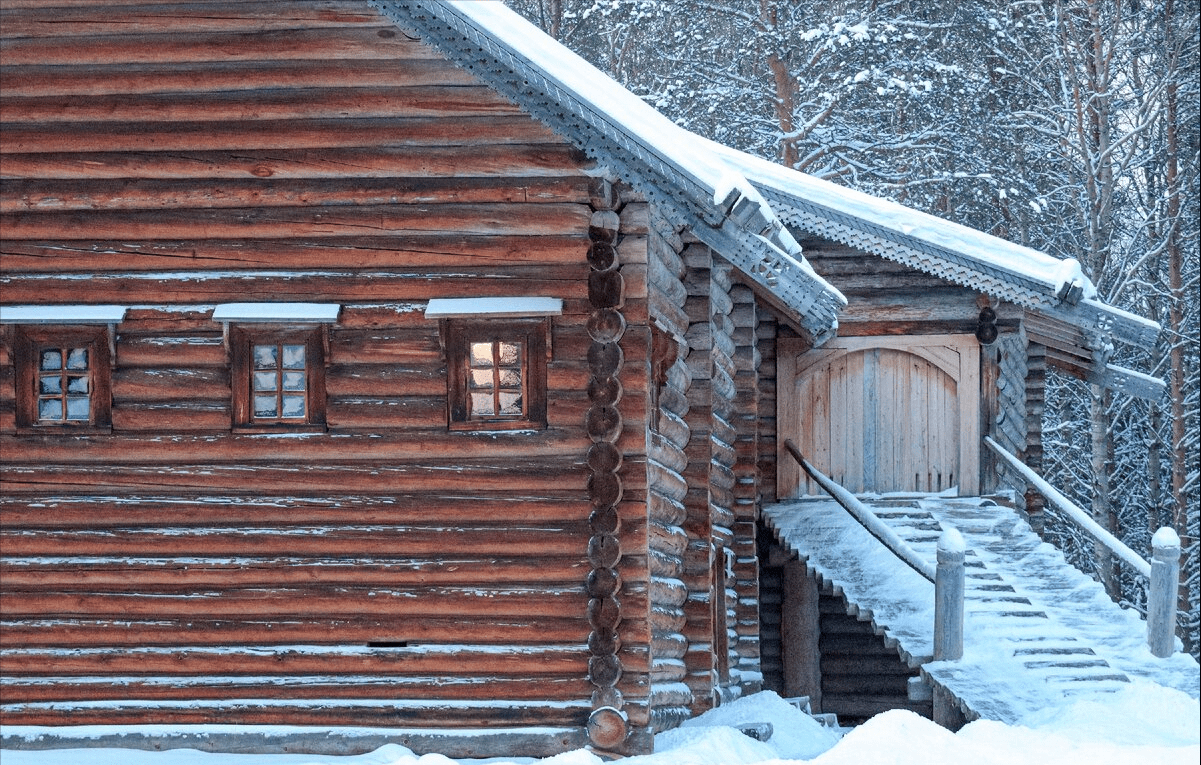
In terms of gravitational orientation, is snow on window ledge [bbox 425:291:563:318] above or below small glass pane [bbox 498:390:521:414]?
above

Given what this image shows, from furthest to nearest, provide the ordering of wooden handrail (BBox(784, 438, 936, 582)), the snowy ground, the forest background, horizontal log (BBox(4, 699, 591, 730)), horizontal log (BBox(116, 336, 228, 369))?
1. the forest background
2. wooden handrail (BBox(784, 438, 936, 582))
3. horizontal log (BBox(116, 336, 228, 369))
4. horizontal log (BBox(4, 699, 591, 730))
5. the snowy ground

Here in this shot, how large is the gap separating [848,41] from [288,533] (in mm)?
17465

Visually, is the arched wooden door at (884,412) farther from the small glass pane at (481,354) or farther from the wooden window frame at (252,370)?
the wooden window frame at (252,370)

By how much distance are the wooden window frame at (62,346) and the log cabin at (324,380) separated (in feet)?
0.09

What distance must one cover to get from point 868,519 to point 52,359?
27.8ft

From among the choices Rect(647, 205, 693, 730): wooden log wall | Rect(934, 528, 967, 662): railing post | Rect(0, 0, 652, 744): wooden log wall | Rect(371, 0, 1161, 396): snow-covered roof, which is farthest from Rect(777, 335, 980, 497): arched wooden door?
Rect(0, 0, 652, 744): wooden log wall

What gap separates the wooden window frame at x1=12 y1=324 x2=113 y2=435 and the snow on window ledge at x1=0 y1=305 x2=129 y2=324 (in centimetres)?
11

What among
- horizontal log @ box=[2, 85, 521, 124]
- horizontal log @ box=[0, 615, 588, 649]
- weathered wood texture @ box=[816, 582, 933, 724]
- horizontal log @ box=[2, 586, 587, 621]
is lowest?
weathered wood texture @ box=[816, 582, 933, 724]

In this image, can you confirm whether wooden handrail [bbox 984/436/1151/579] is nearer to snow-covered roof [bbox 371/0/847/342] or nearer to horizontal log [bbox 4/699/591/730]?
snow-covered roof [bbox 371/0/847/342]

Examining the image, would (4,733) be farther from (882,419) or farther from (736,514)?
(882,419)

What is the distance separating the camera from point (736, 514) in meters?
17.9

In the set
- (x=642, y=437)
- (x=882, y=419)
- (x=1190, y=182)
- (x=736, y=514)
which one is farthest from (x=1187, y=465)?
(x=642, y=437)

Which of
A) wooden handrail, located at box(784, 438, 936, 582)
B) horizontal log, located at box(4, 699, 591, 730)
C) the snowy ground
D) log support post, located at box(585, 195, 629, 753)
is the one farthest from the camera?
wooden handrail, located at box(784, 438, 936, 582)

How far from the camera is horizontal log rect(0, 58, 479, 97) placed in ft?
41.2
